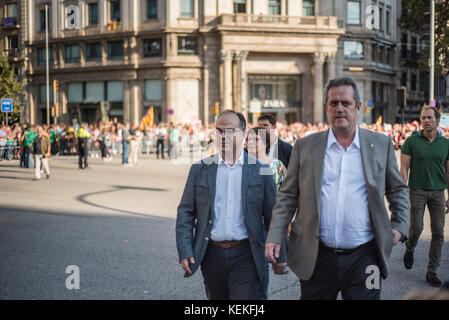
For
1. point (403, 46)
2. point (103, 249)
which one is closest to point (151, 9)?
point (403, 46)

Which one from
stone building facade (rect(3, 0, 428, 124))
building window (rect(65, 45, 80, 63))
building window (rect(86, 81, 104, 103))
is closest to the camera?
stone building facade (rect(3, 0, 428, 124))

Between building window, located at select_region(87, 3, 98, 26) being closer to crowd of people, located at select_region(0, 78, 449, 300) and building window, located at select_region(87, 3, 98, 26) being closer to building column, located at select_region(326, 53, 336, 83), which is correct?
building column, located at select_region(326, 53, 336, 83)

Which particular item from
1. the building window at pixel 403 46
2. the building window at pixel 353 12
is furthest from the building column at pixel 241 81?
the building window at pixel 403 46

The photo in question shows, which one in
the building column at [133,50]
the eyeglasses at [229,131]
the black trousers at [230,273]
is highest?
the building column at [133,50]

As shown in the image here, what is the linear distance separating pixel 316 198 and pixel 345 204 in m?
0.19

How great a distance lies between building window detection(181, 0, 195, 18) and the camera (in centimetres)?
4784

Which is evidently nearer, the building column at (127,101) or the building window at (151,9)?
the building window at (151,9)

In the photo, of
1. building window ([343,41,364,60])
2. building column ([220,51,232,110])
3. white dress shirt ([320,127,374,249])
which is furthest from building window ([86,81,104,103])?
white dress shirt ([320,127,374,249])

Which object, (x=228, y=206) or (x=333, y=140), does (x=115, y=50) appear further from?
(x=333, y=140)

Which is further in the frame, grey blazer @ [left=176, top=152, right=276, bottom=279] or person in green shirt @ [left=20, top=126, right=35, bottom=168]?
person in green shirt @ [left=20, top=126, right=35, bottom=168]

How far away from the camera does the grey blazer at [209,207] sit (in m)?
4.16

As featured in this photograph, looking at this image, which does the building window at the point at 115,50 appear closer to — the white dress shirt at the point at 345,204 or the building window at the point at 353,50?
the building window at the point at 353,50

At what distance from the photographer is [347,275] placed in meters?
Answer: 3.71

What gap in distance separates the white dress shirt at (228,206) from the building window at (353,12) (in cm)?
5000
